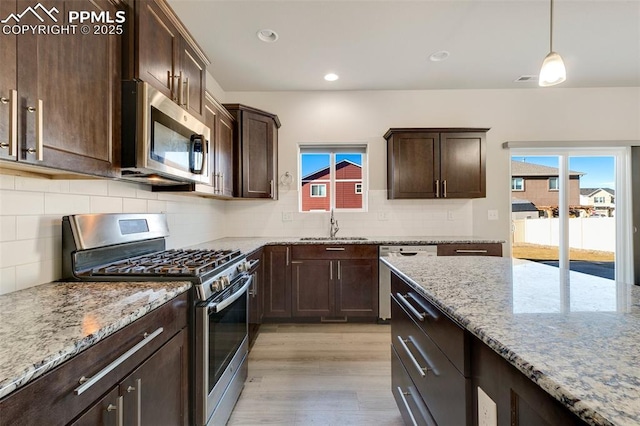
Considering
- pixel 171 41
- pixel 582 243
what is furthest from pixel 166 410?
pixel 582 243

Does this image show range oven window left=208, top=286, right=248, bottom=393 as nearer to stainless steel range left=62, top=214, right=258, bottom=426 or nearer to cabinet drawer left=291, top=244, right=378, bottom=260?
stainless steel range left=62, top=214, right=258, bottom=426

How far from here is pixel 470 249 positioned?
307 cm

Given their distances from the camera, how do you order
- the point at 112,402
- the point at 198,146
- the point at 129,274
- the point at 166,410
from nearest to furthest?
1. the point at 112,402
2. the point at 166,410
3. the point at 129,274
4. the point at 198,146

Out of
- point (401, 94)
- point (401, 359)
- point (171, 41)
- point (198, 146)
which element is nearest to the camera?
point (401, 359)

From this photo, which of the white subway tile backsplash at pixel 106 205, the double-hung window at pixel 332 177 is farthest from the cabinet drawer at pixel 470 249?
the white subway tile backsplash at pixel 106 205

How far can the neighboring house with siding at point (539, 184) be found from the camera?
3715 millimetres

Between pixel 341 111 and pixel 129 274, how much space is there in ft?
10.00

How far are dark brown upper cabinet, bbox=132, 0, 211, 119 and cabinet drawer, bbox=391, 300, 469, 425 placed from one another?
175 centimetres

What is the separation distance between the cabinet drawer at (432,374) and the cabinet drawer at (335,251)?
1.43 metres

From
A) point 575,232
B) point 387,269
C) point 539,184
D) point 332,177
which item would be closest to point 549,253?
point 575,232

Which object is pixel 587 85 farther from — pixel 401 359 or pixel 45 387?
pixel 45 387

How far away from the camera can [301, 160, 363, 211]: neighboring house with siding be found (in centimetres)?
381

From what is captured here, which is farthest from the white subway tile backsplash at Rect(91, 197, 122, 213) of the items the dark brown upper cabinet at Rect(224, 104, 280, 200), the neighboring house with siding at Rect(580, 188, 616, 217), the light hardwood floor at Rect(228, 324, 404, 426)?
the neighboring house with siding at Rect(580, 188, 616, 217)

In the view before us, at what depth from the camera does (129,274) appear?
136 centimetres
